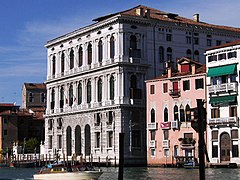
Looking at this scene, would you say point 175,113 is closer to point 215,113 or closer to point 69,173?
point 215,113

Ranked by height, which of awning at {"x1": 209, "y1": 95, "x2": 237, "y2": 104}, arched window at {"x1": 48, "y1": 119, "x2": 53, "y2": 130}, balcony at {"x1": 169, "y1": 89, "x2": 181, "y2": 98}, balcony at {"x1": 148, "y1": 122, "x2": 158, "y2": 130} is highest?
balcony at {"x1": 169, "y1": 89, "x2": 181, "y2": 98}

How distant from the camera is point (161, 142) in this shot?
169 ft

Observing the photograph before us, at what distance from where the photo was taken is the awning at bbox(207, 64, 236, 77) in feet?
149

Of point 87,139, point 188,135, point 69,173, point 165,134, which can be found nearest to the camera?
point 69,173

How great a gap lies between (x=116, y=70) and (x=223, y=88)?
12155 millimetres

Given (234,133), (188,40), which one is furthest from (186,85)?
(188,40)

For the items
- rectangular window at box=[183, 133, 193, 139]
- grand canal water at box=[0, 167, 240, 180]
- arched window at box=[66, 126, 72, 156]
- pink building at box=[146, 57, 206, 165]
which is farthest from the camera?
arched window at box=[66, 126, 72, 156]

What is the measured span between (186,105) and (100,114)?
410 inches

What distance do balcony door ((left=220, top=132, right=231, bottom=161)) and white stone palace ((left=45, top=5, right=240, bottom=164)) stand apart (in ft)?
33.1

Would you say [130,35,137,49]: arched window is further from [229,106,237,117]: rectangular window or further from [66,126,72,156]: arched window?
[229,106,237,117]: rectangular window

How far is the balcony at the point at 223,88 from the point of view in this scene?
A: 4553cm

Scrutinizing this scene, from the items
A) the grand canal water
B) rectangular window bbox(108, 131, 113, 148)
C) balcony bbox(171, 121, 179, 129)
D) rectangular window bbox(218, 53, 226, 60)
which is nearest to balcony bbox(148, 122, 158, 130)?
balcony bbox(171, 121, 179, 129)

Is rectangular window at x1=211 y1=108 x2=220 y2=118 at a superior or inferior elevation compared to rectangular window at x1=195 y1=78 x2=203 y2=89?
inferior

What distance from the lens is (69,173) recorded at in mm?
36719
